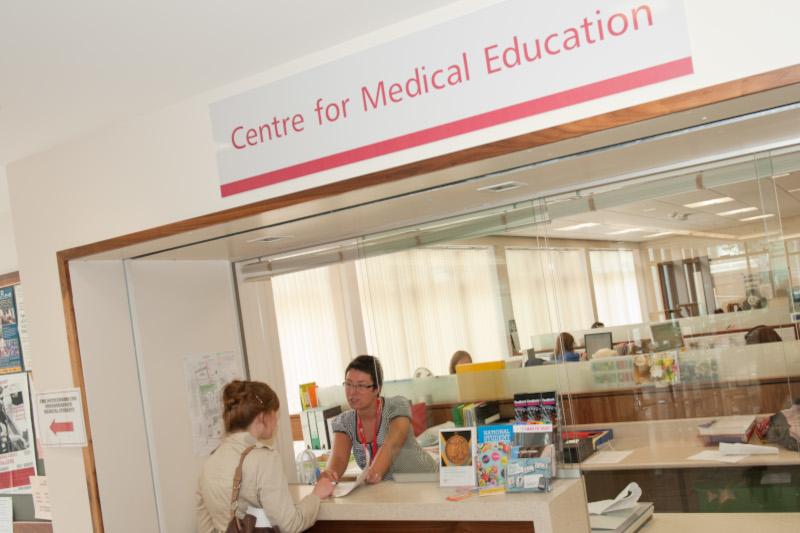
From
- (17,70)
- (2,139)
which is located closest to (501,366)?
(17,70)

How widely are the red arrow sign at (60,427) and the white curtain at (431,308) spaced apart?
158 cm

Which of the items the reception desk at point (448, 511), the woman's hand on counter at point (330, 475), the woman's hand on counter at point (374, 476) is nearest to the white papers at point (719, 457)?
the reception desk at point (448, 511)

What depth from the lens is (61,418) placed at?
140 inches

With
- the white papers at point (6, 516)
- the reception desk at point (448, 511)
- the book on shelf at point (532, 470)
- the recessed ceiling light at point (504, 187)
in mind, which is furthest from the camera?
the white papers at point (6, 516)

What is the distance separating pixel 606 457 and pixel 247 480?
6.66ft

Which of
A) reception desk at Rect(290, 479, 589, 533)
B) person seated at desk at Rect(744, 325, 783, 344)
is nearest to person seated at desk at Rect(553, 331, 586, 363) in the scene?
reception desk at Rect(290, 479, 589, 533)

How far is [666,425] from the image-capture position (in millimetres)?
3520

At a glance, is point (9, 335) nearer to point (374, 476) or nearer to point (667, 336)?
point (374, 476)

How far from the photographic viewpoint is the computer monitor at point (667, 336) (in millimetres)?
3285

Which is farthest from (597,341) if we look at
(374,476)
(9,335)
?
(9,335)

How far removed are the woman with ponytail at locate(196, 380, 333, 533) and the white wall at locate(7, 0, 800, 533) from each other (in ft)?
2.92

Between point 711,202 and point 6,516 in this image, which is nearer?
point 711,202

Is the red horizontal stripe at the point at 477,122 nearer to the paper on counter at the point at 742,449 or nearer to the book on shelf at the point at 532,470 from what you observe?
the book on shelf at the point at 532,470

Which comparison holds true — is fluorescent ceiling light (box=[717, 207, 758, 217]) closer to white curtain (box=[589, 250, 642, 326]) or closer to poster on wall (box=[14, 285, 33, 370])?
white curtain (box=[589, 250, 642, 326])
